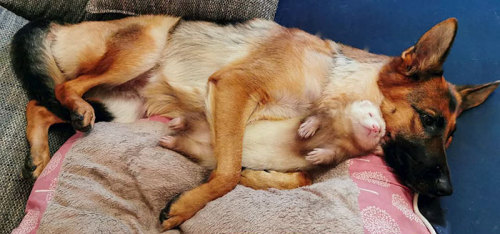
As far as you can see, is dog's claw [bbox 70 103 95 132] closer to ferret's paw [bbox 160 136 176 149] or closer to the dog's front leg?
ferret's paw [bbox 160 136 176 149]

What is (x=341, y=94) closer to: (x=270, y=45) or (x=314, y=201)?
(x=270, y=45)

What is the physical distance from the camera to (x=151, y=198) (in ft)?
5.85

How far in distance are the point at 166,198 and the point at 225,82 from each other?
2.28ft

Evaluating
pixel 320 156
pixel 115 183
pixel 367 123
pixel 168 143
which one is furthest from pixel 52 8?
pixel 367 123

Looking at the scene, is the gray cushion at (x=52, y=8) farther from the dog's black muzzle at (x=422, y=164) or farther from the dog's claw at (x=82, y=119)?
the dog's black muzzle at (x=422, y=164)

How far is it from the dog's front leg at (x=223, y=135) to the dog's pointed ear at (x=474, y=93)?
117 centimetres

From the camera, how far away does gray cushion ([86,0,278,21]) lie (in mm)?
2419

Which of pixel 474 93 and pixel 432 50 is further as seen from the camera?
pixel 474 93

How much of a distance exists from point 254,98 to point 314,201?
0.67 meters

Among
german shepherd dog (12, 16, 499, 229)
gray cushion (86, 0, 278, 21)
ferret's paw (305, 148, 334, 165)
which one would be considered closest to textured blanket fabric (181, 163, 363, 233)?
german shepherd dog (12, 16, 499, 229)

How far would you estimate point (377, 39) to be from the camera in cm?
244

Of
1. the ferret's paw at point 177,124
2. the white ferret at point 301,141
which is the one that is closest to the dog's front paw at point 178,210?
the white ferret at point 301,141

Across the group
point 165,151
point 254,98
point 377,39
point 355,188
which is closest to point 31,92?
point 165,151

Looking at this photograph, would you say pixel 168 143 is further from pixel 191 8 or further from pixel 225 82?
pixel 191 8
